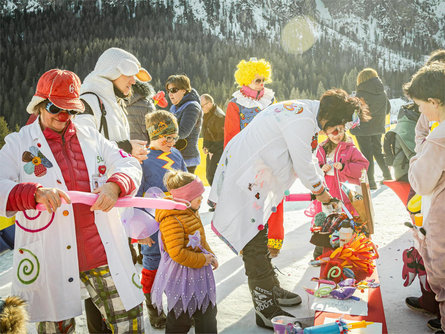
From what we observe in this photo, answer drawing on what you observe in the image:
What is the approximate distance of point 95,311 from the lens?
→ 2312 mm

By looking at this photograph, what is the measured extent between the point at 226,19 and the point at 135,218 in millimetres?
6996

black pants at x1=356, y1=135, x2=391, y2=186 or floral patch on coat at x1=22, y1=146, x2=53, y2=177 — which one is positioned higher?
floral patch on coat at x1=22, y1=146, x2=53, y2=177

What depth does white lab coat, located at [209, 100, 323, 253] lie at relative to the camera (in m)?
2.62

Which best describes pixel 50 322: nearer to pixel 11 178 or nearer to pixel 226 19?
pixel 11 178

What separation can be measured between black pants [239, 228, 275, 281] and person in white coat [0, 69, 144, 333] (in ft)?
2.93

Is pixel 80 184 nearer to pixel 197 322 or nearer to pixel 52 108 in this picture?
pixel 52 108

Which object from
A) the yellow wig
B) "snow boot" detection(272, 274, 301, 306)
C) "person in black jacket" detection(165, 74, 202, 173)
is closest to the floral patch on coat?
"snow boot" detection(272, 274, 301, 306)

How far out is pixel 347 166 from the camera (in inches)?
154

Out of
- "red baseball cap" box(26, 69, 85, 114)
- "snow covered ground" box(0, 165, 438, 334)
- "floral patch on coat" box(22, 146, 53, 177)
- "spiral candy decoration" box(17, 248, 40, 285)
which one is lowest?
"snow covered ground" box(0, 165, 438, 334)

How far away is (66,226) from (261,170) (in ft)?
4.13

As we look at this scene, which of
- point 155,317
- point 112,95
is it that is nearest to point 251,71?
point 112,95

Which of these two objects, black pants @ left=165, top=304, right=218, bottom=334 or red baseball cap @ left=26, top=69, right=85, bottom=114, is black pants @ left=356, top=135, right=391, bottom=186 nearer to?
black pants @ left=165, top=304, right=218, bottom=334

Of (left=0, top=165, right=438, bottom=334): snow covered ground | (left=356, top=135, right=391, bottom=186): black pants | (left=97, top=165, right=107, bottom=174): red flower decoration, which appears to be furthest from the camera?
(left=356, top=135, right=391, bottom=186): black pants

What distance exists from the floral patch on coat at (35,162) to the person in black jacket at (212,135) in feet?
14.0
